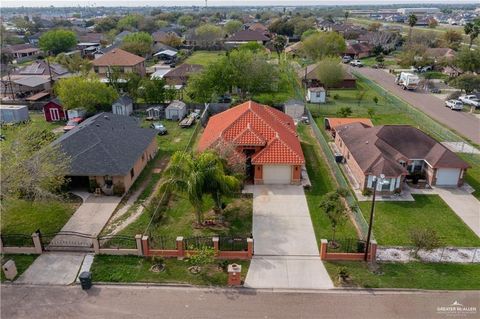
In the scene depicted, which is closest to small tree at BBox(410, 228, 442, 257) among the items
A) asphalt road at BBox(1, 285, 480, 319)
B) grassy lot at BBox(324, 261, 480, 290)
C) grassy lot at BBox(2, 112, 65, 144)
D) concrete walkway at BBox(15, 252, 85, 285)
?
grassy lot at BBox(324, 261, 480, 290)

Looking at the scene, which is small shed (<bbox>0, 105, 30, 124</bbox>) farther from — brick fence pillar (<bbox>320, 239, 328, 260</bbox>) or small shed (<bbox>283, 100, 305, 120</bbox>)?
brick fence pillar (<bbox>320, 239, 328, 260</bbox>)

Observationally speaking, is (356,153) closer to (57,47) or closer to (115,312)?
(115,312)

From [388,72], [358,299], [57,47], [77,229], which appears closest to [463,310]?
[358,299]

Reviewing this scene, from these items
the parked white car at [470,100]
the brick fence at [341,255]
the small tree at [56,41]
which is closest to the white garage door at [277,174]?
the brick fence at [341,255]

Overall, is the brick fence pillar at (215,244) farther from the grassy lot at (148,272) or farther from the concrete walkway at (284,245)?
the concrete walkway at (284,245)

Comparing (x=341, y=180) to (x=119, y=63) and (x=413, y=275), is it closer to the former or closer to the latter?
(x=413, y=275)

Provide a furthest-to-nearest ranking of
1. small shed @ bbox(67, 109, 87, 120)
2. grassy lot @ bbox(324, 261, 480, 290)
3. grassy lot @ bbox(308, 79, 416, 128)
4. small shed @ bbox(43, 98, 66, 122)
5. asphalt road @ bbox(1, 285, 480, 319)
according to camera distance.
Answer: grassy lot @ bbox(308, 79, 416, 128) < small shed @ bbox(43, 98, 66, 122) < small shed @ bbox(67, 109, 87, 120) < grassy lot @ bbox(324, 261, 480, 290) < asphalt road @ bbox(1, 285, 480, 319)
